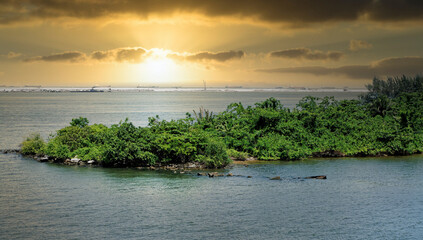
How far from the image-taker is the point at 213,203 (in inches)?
906

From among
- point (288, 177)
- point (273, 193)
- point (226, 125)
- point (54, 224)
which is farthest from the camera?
point (226, 125)

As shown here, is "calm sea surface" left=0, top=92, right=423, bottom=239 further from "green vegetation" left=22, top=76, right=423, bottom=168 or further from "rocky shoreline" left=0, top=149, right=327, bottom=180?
"green vegetation" left=22, top=76, right=423, bottom=168

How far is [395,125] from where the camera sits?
133 ft

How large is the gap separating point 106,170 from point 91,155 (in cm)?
255

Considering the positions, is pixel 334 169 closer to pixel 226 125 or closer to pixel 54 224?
pixel 226 125

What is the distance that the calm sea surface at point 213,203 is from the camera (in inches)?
749

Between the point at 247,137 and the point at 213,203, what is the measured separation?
46.1ft

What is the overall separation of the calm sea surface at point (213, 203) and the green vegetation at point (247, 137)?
1.83 metres

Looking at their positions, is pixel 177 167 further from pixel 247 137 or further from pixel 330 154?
pixel 330 154

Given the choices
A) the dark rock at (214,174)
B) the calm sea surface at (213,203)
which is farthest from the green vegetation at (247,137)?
the dark rock at (214,174)

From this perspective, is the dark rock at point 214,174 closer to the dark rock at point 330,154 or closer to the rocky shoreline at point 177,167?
the rocky shoreline at point 177,167

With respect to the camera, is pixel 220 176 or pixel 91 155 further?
pixel 91 155

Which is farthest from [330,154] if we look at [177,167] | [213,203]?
[213,203]

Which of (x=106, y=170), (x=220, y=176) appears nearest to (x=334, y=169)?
(x=220, y=176)
